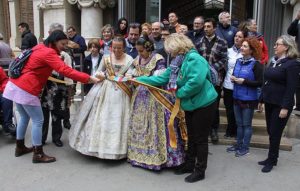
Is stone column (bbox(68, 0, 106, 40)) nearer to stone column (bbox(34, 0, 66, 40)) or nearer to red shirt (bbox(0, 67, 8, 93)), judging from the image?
stone column (bbox(34, 0, 66, 40))

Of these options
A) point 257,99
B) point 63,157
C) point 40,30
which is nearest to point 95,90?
point 63,157

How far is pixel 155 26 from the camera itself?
5516 mm

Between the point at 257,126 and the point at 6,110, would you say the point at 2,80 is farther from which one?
the point at 257,126

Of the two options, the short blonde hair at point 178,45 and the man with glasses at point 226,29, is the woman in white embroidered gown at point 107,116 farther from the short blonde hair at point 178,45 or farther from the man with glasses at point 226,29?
the man with glasses at point 226,29

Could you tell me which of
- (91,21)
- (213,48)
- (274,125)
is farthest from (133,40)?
(91,21)

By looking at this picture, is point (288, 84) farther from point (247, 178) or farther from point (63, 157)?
point (63, 157)

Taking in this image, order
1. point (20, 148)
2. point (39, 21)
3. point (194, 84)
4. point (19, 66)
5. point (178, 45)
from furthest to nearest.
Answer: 1. point (39, 21)
2. point (20, 148)
3. point (19, 66)
4. point (178, 45)
5. point (194, 84)

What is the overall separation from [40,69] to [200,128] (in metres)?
2.09

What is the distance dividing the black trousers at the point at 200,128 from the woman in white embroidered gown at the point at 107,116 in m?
0.91

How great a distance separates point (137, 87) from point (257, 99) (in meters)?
1.62

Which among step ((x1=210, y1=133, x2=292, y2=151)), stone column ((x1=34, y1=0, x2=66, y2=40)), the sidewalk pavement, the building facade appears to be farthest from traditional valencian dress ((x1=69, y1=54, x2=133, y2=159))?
stone column ((x1=34, y1=0, x2=66, y2=40))

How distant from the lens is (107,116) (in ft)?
15.1

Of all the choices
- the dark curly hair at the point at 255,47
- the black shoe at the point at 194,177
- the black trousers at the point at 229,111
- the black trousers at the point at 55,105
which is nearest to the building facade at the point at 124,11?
the black trousers at the point at 229,111

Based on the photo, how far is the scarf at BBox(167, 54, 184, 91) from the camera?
13.4 ft
